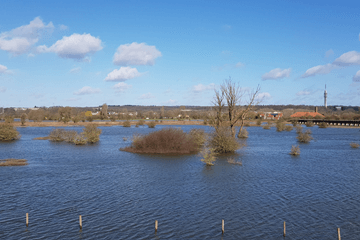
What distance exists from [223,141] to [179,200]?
62.1 ft

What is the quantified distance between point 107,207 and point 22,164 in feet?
54.4

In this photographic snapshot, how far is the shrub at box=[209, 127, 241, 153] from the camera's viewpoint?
3541 cm

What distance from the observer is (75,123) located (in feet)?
354

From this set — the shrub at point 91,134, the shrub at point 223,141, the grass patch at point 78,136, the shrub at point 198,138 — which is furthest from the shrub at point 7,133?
the shrub at point 223,141

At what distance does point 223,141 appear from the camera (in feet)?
117

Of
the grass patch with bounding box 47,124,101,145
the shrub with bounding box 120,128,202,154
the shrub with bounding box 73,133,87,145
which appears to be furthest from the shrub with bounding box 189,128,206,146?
the grass patch with bounding box 47,124,101,145

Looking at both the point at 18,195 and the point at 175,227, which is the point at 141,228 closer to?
the point at 175,227

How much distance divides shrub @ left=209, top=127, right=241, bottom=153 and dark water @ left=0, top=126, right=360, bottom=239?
19.0ft

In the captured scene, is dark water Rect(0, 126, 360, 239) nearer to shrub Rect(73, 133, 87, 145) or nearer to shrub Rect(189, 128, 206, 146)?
shrub Rect(189, 128, 206, 146)

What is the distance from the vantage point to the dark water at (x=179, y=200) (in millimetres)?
13141

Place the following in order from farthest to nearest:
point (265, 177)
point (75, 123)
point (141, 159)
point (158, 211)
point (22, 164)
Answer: point (75, 123) < point (141, 159) < point (22, 164) < point (265, 177) < point (158, 211)

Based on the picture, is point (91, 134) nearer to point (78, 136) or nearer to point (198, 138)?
point (78, 136)

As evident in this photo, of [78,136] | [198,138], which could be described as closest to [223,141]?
[198,138]

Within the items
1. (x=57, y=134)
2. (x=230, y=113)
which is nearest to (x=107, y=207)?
(x=230, y=113)
